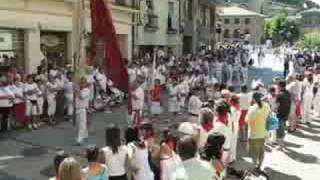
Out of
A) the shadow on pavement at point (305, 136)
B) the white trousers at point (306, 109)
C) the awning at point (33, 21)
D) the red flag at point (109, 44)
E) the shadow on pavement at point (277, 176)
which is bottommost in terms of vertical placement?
the shadow on pavement at point (277, 176)

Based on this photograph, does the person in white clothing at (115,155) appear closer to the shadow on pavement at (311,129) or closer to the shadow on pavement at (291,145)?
the shadow on pavement at (291,145)

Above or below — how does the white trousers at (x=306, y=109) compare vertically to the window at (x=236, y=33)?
below

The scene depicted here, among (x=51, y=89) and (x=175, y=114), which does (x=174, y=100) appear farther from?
(x=51, y=89)

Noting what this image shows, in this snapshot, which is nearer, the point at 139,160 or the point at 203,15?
the point at 139,160

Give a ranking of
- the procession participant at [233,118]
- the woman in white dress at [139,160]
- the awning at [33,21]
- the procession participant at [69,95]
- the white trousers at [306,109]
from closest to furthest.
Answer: the woman in white dress at [139,160] < the procession participant at [233,118] < the procession participant at [69,95] < the white trousers at [306,109] < the awning at [33,21]

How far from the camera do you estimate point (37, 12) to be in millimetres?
Answer: 22266

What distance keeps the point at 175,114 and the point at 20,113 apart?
234 inches

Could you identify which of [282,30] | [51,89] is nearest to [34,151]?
[51,89]

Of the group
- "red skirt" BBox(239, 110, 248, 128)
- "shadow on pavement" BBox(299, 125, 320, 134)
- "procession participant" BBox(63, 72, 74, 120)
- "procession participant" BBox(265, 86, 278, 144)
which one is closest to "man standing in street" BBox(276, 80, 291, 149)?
"procession participant" BBox(265, 86, 278, 144)

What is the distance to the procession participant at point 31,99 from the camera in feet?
55.4

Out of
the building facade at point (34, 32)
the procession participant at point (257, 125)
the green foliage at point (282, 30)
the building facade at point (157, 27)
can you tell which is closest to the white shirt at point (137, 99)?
the procession participant at point (257, 125)

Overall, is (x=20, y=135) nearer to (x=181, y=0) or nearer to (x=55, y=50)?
(x=55, y=50)

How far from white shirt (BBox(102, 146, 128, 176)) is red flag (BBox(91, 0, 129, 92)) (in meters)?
2.97

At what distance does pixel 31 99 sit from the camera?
17.0 meters
